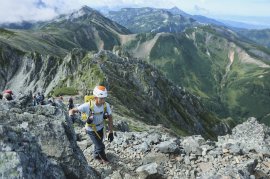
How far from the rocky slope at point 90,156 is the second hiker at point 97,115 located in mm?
743

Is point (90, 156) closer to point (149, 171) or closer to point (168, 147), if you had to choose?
point (149, 171)

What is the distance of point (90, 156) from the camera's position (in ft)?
69.1

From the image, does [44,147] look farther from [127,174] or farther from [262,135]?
[262,135]

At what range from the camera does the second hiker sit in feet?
59.2

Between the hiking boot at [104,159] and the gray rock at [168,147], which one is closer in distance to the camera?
the hiking boot at [104,159]

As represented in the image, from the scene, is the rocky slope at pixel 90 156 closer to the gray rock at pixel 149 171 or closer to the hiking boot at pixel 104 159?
the gray rock at pixel 149 171

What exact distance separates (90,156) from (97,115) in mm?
3257

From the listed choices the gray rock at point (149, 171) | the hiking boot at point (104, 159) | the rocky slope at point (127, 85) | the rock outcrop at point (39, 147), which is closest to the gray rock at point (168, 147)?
the gray rock at point (149, 171)

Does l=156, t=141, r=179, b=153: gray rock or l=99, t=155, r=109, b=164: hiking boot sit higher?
l=99, t=155, r=109, b=164: hiking boot

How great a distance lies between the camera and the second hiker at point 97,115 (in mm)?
18031

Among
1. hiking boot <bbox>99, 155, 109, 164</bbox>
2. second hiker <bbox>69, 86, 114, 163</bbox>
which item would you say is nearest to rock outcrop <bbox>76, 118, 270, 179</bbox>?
hiking boot <bbox>99, 155, 109, 164</bbox>

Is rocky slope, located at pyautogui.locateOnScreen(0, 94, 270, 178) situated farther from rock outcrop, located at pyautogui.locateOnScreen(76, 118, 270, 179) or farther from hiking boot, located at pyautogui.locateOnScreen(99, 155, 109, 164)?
hiking boot, located at pyautogui.locateOnScreen(99, 155, 109, 164)

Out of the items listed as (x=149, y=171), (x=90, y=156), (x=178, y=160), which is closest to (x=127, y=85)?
(x=178, y=160)

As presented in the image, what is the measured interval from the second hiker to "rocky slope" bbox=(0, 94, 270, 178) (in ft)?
2.44
